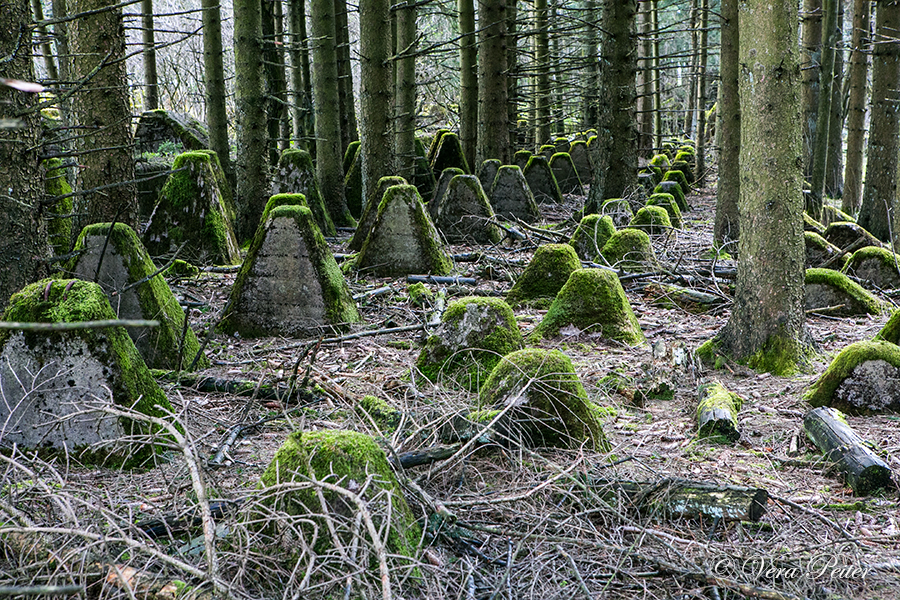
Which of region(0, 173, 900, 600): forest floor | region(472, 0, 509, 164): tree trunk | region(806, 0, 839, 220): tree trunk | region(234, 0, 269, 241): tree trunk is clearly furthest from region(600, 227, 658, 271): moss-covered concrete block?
region(472, 0, 509, 164): tree trunk

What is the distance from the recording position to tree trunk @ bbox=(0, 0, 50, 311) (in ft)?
14.5

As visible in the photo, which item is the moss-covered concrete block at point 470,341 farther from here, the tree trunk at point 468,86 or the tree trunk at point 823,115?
the tree trunk at point 468,86

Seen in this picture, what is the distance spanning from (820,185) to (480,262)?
22.5ft

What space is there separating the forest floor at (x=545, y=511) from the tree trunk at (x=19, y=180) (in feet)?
3.92

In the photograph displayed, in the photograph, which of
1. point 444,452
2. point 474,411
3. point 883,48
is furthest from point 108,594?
point 883,48

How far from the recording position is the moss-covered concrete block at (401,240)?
901cm

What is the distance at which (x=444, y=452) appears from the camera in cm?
357

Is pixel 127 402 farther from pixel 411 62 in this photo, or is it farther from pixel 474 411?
pixel 411 62

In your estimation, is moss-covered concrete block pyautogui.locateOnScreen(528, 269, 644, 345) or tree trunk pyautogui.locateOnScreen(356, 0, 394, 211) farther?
tree trunk pyautogui.locateOnScreen(356, 0, 394, 211)

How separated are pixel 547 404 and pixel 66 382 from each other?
260 centimetres

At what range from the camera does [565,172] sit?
2159 cm

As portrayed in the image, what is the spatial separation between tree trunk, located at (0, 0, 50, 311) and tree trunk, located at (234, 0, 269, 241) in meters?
5.86

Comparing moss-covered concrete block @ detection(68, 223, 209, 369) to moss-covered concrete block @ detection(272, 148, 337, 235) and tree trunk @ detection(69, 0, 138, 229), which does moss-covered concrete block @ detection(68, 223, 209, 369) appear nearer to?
tree trunk @ detection(69, 0, 138, 229)

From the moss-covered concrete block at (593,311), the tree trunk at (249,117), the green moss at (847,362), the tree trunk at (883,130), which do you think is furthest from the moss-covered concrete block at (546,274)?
the tree trunk at (883,130)
